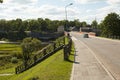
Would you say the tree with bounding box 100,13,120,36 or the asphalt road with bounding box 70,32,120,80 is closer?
the asphalt road with bounding box 70,32,120,80

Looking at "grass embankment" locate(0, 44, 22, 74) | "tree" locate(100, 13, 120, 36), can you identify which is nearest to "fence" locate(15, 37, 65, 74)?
"grass embankment" locate(0, 44, 22, 74)

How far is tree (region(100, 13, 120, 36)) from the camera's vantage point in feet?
350

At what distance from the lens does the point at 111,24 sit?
4294 inches

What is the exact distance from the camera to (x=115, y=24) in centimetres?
10900

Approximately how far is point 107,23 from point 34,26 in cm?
8869

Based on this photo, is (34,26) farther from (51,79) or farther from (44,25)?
(51,79)

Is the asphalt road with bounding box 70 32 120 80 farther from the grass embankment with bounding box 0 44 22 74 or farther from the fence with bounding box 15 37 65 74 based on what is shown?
the grass embankment with bounding box 0 44 22 74

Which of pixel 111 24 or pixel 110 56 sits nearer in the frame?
pixel 110 56

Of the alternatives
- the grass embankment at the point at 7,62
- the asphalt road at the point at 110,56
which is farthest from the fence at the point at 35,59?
the grass embankment at the point at 7,62

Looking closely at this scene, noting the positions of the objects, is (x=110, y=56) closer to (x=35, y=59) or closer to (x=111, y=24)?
(x=35, y=59)

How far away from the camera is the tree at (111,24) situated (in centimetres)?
10681

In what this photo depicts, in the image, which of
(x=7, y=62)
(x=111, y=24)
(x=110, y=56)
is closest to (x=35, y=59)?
(x=110, y=56)

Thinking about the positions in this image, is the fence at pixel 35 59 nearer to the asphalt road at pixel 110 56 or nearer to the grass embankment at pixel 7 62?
the asphalt road at pixel 110 56

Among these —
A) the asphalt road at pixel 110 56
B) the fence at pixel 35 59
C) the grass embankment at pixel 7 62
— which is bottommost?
the grass embankment at pixel 7 62
